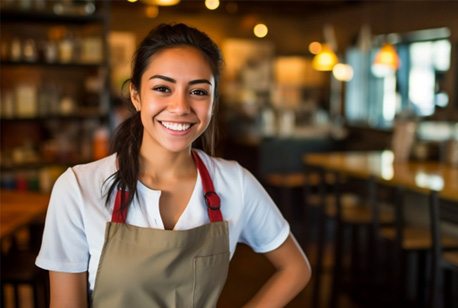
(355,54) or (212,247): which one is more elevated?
(355,54)

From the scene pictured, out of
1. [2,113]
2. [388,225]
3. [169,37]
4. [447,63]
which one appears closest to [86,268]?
[169,37]

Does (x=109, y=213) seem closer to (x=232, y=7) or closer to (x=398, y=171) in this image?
(x=398, y=171)

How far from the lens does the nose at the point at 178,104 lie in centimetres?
141

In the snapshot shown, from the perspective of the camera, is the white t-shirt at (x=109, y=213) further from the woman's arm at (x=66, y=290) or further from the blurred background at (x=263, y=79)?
the blurred background at (x=263, y=79)

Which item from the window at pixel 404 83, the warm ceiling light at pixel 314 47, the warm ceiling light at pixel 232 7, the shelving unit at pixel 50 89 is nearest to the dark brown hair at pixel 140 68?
the shelving unit at pixel 50 89

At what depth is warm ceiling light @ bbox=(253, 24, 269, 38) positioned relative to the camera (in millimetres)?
9773

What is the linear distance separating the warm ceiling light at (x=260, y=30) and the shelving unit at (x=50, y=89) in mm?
4747

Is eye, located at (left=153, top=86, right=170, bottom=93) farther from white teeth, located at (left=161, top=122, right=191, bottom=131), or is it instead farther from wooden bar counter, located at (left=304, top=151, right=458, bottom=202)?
wooden bar counter, located at (left=304, top=151, right=458, bottom=202)

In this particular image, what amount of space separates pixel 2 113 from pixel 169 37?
366 cm

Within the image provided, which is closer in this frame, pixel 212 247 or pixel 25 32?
pixel 212 247

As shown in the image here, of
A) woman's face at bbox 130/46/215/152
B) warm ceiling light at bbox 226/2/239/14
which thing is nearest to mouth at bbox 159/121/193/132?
woman's face at bbox 130/46/215/152

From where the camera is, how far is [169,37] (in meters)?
1.46

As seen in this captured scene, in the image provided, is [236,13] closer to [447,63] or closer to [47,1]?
[447,63]

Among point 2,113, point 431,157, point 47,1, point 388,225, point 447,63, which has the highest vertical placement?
point 47,1
